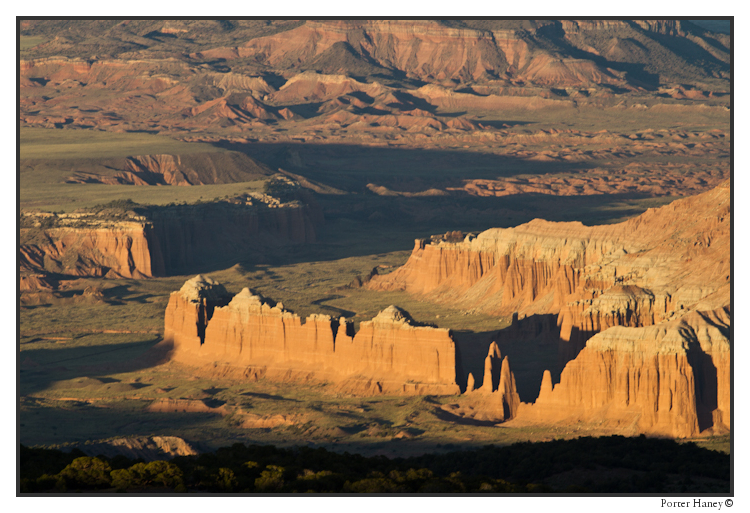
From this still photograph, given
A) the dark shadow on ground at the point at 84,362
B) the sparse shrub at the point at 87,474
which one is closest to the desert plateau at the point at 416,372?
the sparse shrub at the point at 87,474

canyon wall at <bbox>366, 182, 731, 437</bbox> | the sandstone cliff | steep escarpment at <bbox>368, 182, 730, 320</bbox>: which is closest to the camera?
the sandstone cliff

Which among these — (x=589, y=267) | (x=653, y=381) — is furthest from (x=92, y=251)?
(x=653, y=381)

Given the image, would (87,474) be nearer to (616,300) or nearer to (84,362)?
(616,300)

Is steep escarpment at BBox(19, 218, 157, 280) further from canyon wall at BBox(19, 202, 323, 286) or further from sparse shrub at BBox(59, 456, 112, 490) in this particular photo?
sparse shrub at BBox(59, 456, 112, 490)

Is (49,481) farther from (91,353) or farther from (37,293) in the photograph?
(37,293)

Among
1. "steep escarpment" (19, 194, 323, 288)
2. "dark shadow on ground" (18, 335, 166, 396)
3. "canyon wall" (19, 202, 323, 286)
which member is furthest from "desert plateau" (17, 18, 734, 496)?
"canyon wall" (19, 202, 323, 286)

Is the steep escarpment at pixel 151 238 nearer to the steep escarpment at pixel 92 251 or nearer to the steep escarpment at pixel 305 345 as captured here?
the steep escarpment at pixel 92 251

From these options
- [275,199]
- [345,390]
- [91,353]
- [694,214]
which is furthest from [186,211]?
[345,390]

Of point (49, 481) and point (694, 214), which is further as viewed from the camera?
point (694, 214)
